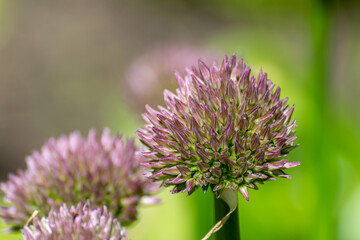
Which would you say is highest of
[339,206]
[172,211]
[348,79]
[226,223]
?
[348,79]

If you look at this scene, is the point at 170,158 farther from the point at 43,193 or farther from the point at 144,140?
Result: the point at 43,193

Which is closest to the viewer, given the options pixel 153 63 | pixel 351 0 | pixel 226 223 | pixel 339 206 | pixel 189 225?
pixel 226 223

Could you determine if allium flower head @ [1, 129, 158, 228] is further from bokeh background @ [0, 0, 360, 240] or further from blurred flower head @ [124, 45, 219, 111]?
blurred flower head @ [124, 45, 219, 111]

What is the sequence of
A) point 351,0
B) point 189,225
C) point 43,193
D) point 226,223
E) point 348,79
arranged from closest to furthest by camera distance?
1. point 226,223
2. point 43,193
3. point 189,225
4. point 348,79
5. point 351,0

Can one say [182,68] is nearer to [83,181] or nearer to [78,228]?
[83,181]

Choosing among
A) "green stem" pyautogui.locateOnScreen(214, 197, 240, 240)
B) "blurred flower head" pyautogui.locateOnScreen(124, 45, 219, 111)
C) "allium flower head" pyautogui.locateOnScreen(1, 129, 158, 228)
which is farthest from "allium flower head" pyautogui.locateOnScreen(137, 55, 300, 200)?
"blurred flower head" pyautogui.locateOnScreen(124, 45, 219, 111)

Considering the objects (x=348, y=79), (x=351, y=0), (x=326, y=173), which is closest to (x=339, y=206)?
(x=326, y=173)

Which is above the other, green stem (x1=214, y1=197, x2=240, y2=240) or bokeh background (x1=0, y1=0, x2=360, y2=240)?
bokeh background (x1=0, y1=0, x2=360, y2=240)
